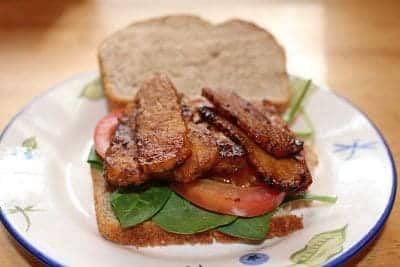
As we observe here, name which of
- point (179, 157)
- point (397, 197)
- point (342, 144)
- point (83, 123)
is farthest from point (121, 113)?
point (397, 197)

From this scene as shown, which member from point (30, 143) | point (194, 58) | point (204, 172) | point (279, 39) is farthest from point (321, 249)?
point (279, 39)

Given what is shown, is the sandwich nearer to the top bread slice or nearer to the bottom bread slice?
the bottom bread slice

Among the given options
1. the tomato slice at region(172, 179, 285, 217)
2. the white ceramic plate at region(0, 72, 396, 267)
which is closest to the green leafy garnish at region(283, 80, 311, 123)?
the white ceramic plate at region(0, 72, 396, 267)

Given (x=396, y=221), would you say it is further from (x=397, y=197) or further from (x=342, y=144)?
(x=342, y=144)

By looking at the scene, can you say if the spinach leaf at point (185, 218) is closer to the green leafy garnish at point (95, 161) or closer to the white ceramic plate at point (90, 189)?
the white ceramic plate at point (90, 189)

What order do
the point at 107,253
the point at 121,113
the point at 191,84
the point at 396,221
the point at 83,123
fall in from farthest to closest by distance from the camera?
the point at 191,84, the point at 83,123, the point at 121,113, the point at 396,221, the point at 107,253

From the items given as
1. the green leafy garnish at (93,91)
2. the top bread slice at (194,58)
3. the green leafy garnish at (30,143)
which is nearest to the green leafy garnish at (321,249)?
the top bread slice at (194,58)

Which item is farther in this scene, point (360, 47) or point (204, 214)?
point (360, 47)

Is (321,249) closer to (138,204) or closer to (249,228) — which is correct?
(249,228)
